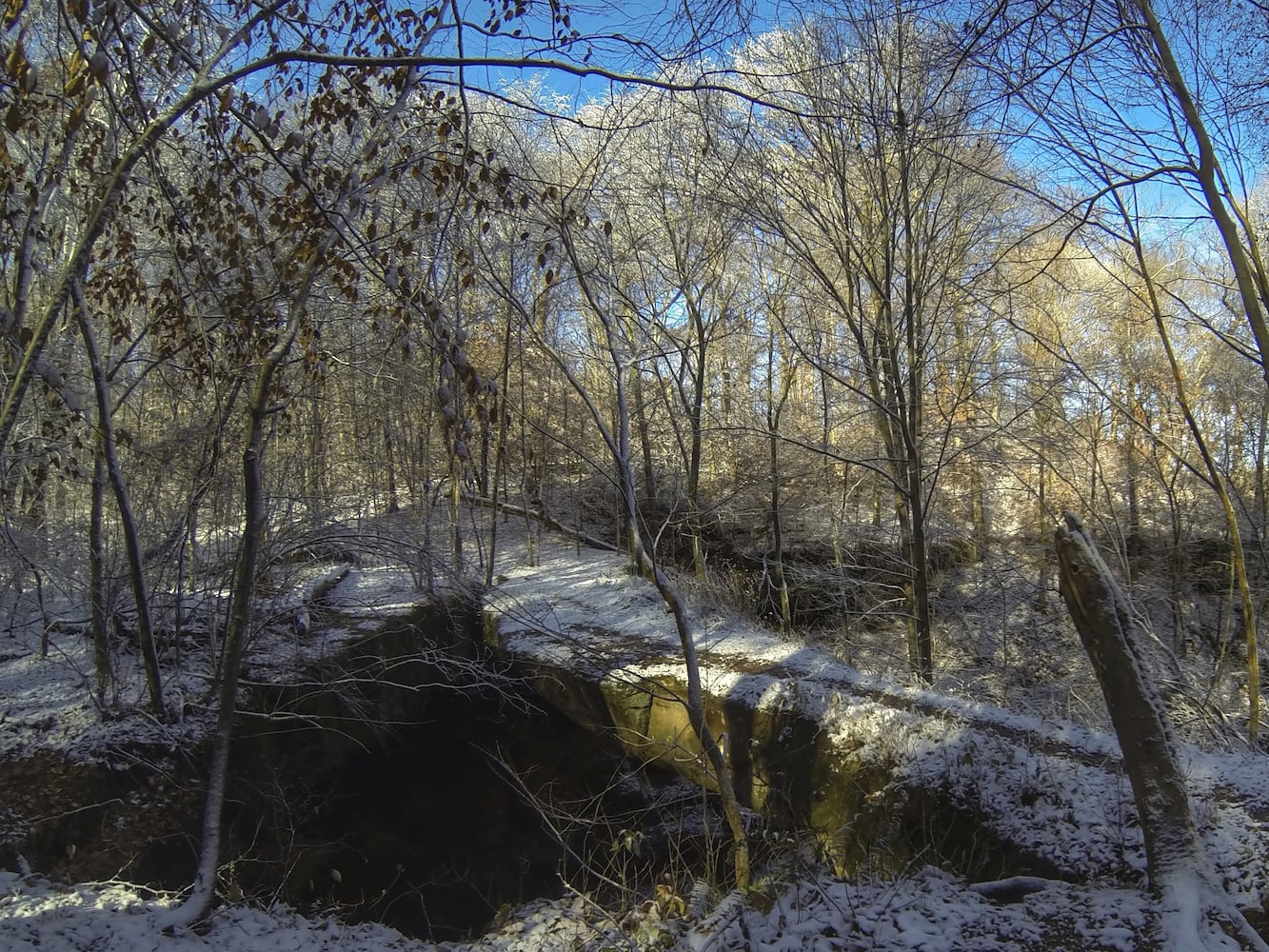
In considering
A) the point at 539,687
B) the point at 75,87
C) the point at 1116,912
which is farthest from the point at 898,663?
the point at 75,87

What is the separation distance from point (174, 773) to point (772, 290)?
11.7 m

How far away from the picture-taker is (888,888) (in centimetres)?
409

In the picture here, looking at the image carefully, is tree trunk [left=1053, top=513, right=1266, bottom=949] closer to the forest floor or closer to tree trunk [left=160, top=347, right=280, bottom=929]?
A: the forest floor

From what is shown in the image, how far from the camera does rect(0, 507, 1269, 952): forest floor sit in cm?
362

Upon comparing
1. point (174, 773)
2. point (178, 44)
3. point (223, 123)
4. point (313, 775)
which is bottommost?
point (313, 775)

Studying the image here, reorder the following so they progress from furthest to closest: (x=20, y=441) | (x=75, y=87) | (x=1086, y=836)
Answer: (x=20, y=441)
(x=1086, y=836)
(x=75, y=87)

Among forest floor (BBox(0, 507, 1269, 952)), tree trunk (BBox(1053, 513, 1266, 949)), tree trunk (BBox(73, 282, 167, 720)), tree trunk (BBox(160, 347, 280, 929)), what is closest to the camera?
tree trunk (BBox(1053, 513, 1266, 949))

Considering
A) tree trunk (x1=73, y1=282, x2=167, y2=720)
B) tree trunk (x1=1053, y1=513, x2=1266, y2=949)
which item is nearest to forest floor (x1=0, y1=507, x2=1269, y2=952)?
tree trunk (x1=1053, y1=513, x2=1266, y2=949)

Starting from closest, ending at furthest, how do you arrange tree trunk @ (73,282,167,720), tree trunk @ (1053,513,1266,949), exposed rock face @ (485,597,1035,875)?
1. tree trunk @ (1053,513,1266,949)
2. exposed rock face @ (485,597,1035,875)
3. tree trunk @ (73,282,167,720)

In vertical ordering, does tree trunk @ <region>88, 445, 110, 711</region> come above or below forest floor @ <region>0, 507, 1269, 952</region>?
above

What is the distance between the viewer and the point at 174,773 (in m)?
5.98

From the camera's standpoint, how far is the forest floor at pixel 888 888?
3.62 meters

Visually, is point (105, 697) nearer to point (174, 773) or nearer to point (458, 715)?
point (174, 773)

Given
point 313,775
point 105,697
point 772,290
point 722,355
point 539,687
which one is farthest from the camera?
point 722,355
